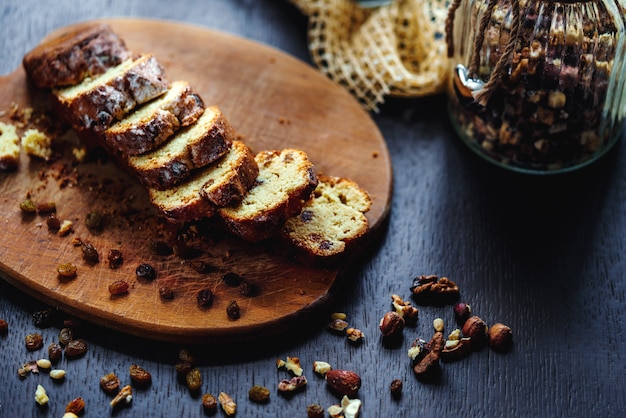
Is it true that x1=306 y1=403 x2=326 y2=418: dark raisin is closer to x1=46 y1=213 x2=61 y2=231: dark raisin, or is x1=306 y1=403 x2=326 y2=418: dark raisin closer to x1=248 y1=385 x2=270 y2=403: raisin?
x1=248 y1=385 x2=270 y2=403: raisin

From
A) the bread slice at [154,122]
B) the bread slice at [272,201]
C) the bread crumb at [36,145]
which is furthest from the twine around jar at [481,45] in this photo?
the bread crumb at [36,145]

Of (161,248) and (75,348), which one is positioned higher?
(161,248)

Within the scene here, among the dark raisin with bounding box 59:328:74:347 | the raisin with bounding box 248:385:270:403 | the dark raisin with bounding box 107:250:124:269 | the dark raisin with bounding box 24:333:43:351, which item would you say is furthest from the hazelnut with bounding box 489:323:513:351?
the dark raisin with bounding box 24:333:43:351

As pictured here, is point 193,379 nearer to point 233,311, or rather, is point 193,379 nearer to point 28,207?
point 233,311

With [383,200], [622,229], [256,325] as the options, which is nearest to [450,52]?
[383,200]

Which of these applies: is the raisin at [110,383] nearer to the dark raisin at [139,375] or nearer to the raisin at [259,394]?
the dark raisin at [139,375]

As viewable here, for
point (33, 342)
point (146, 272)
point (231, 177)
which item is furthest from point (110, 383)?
point (231, 177)
